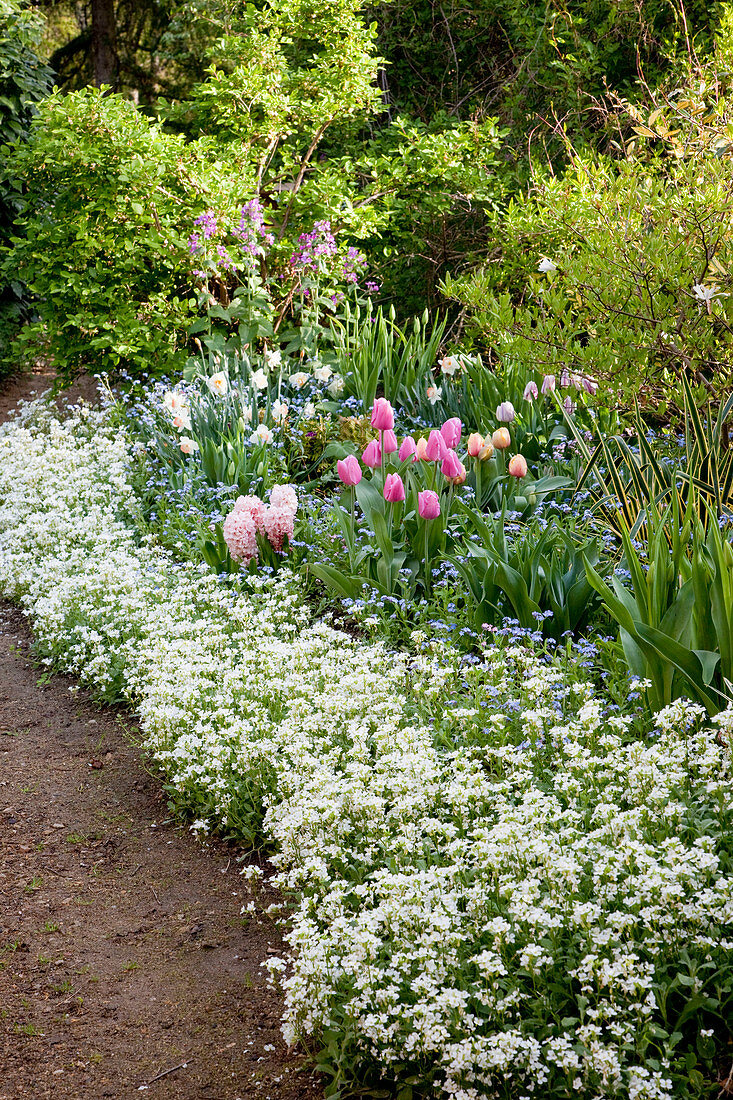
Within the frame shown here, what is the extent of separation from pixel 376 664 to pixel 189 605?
1.24 meters

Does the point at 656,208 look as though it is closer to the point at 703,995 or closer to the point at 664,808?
the point at 664,808

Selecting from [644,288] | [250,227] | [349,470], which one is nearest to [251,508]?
[349,470]

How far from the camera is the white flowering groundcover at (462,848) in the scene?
197 centimetres

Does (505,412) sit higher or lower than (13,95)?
lower

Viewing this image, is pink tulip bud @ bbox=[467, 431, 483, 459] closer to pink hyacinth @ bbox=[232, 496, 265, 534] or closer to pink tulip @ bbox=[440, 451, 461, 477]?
pink tulip @ bbox=[440, 451, 461, 477]

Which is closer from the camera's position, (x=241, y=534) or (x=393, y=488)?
(x=393, y=488)

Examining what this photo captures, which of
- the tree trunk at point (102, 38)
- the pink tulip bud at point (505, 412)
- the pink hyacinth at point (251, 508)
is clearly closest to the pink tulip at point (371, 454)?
the pink hyacinth at point (251, 508)

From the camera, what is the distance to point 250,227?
23.3 feet

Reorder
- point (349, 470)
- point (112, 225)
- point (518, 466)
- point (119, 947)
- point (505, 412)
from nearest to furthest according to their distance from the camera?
point (119, 947)
point (349, 470)
point (518, 466)
point (505, 412)
point (112, 225)

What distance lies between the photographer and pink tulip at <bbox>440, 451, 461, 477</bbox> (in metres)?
4.30

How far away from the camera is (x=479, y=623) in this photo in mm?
3811

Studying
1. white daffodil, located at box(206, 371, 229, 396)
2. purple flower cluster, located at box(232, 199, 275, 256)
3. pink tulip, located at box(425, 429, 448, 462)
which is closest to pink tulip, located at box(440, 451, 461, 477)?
pink tulip, located at box(425, 429, 448, 462)

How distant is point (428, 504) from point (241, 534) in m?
1.02

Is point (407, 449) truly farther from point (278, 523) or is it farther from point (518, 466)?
point (278, 523)
